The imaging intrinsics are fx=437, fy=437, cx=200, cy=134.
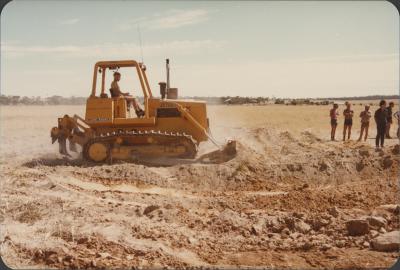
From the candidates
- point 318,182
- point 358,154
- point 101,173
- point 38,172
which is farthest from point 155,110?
point 358,154

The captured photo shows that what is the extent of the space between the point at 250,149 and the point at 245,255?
8.32 metres

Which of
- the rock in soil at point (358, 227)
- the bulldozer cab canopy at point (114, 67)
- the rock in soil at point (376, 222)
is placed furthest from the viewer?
the bulldozer cab canopy at point (114, 67)

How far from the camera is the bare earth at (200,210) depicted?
20.5 ft

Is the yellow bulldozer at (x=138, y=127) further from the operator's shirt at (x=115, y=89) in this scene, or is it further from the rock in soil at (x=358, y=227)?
the rock in soil at (x=358, y=227)

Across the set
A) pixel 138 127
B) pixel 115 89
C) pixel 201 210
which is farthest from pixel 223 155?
pixel 201 210

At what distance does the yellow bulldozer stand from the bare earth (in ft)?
2.45

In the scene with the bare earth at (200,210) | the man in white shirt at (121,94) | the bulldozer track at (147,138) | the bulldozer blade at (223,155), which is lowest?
the bare earth at (200,210)

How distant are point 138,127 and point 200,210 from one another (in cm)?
522

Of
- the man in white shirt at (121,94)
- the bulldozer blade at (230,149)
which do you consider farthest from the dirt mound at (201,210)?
the man in white shirt at (121,94)

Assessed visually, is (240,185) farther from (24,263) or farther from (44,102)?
(44,102)

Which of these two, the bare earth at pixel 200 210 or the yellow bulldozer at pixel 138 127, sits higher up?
the yellow bulldozer at pixel 138 127

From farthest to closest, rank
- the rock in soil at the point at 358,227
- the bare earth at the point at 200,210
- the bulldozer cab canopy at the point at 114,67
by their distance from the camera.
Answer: the bulldozer cab canopy at the point at 114,67
the rock in soil at the point at 358,227
the bare earth at the point at 200,210

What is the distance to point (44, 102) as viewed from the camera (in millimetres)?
97562

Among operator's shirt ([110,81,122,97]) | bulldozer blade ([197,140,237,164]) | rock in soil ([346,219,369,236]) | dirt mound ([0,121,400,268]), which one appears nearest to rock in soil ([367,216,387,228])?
dirt mound ([0,121,400,268])
